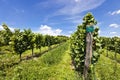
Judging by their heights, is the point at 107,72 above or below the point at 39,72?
below

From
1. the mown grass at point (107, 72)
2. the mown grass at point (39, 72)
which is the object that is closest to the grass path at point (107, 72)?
the mown grass at point (107, 72)

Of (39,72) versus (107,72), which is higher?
(39,72)

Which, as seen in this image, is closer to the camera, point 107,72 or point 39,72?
point 39,72

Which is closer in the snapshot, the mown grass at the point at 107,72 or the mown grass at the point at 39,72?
the mown grass at the point at 39,72

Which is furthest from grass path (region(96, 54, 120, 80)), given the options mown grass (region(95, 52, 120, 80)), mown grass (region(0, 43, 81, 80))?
mown grass (region(0, 43, 81, 80))

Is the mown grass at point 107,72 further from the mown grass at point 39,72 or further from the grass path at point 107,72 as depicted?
the mown grass at point 39,72

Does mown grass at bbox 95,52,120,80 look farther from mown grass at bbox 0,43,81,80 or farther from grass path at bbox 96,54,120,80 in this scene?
mown grass at bbox 0,43,81,80

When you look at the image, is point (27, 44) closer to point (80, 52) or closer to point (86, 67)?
point (80, 52)

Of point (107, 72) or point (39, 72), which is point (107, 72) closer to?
point (107, 72)

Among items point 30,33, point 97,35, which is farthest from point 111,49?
point 97,35

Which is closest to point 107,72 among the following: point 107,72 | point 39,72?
point 107,72

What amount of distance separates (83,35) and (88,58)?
12.2 metres

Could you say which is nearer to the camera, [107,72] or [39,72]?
[39,72]

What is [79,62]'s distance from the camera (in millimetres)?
19906
